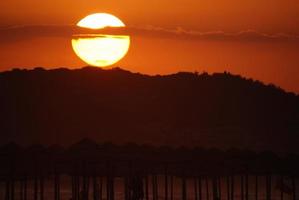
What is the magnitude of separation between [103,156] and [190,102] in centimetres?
7074

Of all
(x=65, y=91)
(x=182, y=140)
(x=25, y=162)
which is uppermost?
(x=65, y=91)

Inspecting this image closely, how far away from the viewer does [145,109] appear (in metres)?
102

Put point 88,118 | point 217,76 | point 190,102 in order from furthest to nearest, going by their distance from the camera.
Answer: point 217,76 → point 190,102 → point 88,118

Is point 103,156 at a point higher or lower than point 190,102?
lower

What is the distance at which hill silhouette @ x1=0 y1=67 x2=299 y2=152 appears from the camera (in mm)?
88625

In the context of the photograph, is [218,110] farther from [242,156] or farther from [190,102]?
[242,156]

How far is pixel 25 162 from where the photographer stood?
3081 cm

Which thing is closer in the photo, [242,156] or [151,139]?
[242,156]

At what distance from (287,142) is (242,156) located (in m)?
A: 59.3

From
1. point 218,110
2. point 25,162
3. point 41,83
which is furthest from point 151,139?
point 25,162

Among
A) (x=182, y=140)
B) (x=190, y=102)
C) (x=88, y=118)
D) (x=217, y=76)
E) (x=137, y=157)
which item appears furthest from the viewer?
(x=217, y=76)

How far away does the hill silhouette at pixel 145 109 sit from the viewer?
88625 millimetres

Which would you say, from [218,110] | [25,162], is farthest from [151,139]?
[25,162]

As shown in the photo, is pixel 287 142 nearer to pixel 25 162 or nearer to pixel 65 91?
pixel 65 91
